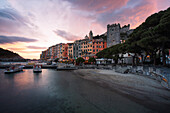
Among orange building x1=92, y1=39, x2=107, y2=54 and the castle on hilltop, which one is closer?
the castle on hilltop

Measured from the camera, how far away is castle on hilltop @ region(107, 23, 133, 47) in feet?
192

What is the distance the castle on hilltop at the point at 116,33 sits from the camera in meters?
58.7

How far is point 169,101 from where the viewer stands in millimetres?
6711

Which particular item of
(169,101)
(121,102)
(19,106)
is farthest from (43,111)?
(169,101)

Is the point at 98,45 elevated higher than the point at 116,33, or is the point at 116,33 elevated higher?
the point at 116,33

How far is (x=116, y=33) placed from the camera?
59719 mm

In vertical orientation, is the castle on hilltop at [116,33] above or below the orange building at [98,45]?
above

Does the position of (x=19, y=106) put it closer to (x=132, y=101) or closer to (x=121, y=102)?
(x=121, y=102)

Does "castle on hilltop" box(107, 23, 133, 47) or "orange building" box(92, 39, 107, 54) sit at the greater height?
"castle on hilltop" box(107, 23, 133, 47)

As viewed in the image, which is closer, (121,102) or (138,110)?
(138,110)

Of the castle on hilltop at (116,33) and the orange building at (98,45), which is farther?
the orange building at (98,45)

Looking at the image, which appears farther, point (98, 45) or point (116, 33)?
point (98, 45)

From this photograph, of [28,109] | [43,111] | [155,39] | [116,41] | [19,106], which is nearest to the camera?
[43,111]

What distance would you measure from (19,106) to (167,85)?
52.0 ft
